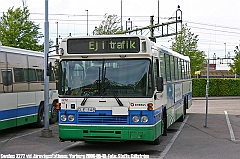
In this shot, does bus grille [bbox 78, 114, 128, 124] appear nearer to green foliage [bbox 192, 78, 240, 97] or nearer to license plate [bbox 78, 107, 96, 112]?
license plate [bbox 78, 107, 96, 112]

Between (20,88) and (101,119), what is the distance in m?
5.53

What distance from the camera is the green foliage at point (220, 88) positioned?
45.5m

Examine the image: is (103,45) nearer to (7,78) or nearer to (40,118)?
(7,78)

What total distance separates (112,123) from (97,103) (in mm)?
623

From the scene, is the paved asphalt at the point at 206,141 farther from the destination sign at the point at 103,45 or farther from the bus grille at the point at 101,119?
the destination sign at the point at 103,45

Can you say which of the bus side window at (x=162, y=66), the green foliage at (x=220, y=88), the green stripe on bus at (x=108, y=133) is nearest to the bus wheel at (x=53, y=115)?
the bus side window at (x=162, y=66)

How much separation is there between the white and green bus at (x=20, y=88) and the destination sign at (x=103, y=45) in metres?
3.81

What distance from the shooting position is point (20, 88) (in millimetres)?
15977

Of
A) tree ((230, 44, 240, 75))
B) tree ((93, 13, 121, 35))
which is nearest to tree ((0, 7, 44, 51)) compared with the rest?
tree ((93, 13, 121, 35))

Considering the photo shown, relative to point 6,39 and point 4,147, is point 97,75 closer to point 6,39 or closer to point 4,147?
point 4,147

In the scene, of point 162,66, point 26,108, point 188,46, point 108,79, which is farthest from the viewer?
point 188,46

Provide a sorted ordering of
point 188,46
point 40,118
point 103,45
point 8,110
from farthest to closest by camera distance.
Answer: point 188,46 < point 40,118 < point 8,110 < point 103,45

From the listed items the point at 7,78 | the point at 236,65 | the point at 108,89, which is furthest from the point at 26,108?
the point at 236,65

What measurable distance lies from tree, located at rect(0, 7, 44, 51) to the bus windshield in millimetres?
20681
